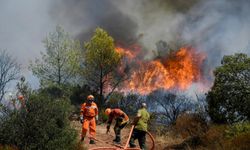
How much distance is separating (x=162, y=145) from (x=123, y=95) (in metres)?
18.3

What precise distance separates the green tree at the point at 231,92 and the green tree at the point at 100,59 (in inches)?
603

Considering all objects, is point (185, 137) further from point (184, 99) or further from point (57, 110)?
point (184, 99)

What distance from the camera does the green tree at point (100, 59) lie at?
36219 millimetres

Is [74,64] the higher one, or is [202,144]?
[74,64]

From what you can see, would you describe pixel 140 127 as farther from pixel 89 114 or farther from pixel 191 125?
pixel 191 125

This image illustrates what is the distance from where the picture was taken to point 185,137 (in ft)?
74.3

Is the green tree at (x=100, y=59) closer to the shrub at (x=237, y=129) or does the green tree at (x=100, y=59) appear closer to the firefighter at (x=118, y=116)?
the firefighter at (x=118, y=116)

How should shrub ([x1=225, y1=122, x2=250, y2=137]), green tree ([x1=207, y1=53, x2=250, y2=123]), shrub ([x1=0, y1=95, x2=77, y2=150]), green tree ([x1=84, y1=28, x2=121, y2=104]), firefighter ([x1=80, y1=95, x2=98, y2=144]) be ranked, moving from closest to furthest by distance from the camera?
shrub ([x1=0, y1=95, x2=77, y2=150]) → shrub ([x1=225, y1=122, x2=250, y2=137]) → firefighter ([x1=80, y1=95, x2=98, y2=144]) → green tree ([x1=207, y1=53, x2=250, y2=123]) → green tree ([x1=84, y1=28, x2=121, y2=104])

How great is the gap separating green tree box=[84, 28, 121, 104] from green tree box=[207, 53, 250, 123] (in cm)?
1533

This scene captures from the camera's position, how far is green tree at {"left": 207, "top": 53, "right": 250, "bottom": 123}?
67.5 ft

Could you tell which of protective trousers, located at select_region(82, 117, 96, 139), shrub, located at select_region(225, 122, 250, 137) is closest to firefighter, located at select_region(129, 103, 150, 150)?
protective trousers, located at select_region(82, 117, 96, 139)

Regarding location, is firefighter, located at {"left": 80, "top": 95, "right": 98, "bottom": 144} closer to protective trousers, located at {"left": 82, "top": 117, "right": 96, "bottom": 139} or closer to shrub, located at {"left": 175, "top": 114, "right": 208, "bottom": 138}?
protective trousers, located at {"left": 82, "top": 117, "right": 96, "bottom": 139}

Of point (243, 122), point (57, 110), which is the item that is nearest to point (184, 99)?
point (243, 122)

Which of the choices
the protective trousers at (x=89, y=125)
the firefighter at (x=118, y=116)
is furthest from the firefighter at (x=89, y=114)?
the firefighter at (x=118, y=116)
